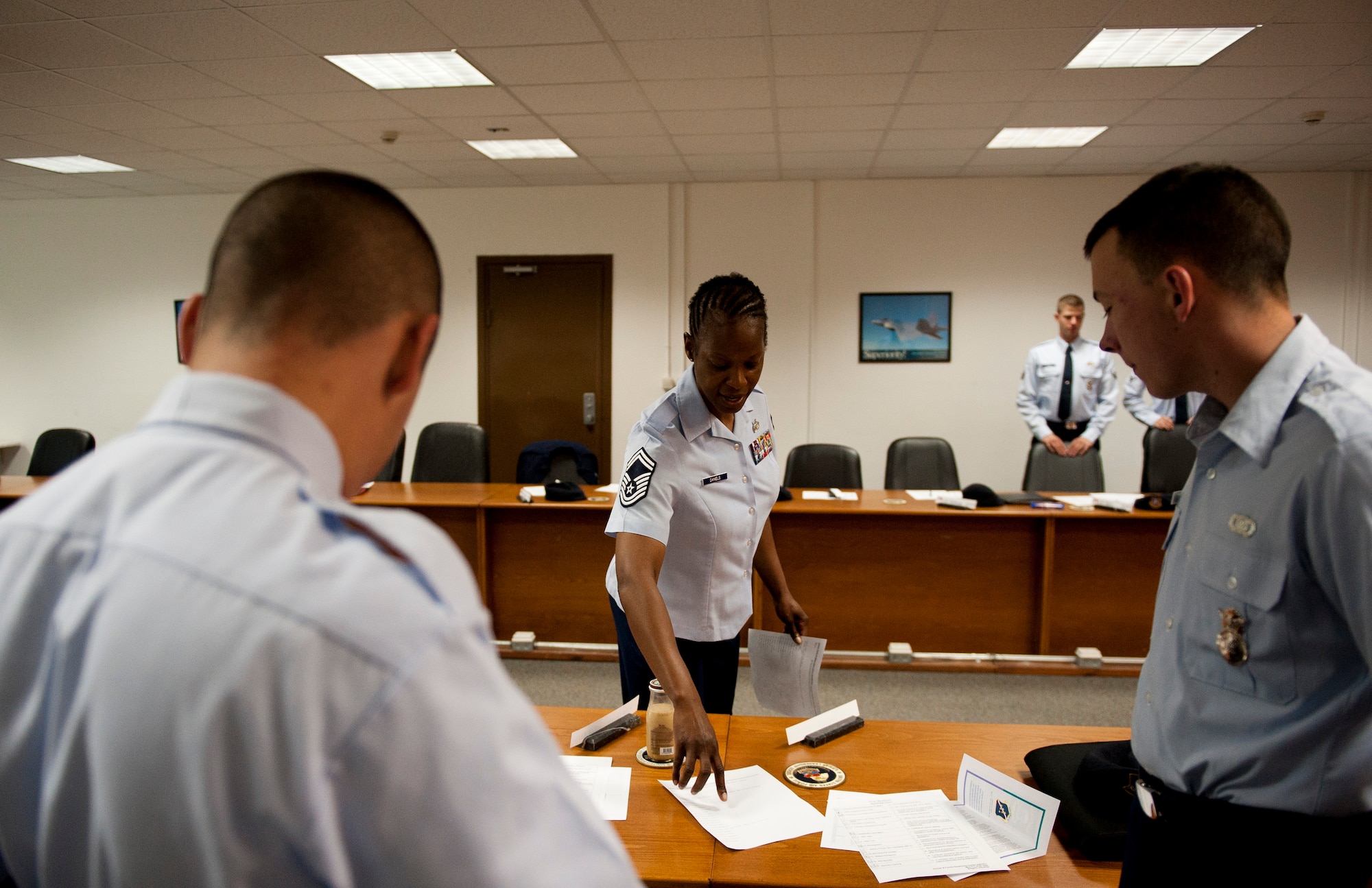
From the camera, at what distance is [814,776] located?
1437mm

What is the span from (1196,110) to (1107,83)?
850 millimetres

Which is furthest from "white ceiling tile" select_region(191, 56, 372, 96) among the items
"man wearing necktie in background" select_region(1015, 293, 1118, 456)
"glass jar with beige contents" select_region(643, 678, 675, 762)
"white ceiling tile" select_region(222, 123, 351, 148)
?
"man wearing necktie in background" select_region(1015, 293, 1118, 456)

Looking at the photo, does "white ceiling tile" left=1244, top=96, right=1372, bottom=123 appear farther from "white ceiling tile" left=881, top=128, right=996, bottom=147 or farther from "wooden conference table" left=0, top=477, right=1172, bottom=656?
"wooden conference table" left=0, top=477, right=1172, bottom=656

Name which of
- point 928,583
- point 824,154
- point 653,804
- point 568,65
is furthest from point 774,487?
point 824,154

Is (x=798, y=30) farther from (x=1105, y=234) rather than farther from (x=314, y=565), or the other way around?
(x=314, y=565)

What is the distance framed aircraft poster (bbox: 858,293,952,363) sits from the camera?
641cm

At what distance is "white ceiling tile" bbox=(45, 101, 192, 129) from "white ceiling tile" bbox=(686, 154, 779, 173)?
3.21 meters

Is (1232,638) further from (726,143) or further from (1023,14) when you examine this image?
(726,143)

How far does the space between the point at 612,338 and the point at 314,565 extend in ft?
20.8

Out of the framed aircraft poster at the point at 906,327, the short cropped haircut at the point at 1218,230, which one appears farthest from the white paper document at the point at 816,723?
the framed aircraft poster at the point at 906,327

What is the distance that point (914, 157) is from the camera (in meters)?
5.59

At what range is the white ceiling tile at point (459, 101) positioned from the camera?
4242mm

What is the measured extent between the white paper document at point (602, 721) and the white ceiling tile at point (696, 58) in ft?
9.80

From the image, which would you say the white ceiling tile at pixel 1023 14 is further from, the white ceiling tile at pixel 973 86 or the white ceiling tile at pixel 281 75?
the white ceiling tile at pixel 281 75
